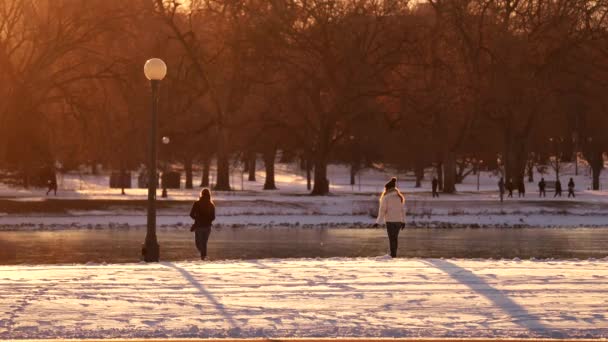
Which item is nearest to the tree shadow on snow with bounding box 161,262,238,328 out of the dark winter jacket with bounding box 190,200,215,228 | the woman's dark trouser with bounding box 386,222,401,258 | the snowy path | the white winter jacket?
the snowy path

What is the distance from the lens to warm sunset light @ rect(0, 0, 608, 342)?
14.0 meters

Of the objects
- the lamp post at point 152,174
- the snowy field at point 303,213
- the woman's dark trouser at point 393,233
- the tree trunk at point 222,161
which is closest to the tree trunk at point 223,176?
the tree trunk at point 222,161

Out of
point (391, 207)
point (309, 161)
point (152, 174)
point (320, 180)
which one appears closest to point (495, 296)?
point (391, 207)

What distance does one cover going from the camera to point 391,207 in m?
23.1

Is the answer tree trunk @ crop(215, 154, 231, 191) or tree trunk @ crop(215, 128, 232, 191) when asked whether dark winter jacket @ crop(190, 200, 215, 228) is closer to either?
tree trunk @ crop(215, 128, 232, 191)

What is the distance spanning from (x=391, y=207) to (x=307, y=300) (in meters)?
8.60

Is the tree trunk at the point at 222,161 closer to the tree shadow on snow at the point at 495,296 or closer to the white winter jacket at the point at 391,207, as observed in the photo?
the white winter jacket at the point at 391,207

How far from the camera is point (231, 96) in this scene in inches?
2518

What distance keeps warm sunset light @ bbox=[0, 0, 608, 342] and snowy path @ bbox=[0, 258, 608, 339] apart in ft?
0.18

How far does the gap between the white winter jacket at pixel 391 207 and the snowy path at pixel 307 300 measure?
13.6 ft

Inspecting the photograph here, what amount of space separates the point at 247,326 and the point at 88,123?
36.8 m

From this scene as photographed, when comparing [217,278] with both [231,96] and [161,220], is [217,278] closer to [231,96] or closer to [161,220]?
[161,220]

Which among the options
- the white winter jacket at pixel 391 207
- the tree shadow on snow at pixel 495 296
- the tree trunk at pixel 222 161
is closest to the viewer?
the tree shadow on snow at pixel 495 296

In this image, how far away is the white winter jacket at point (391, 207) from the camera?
2300 cm
